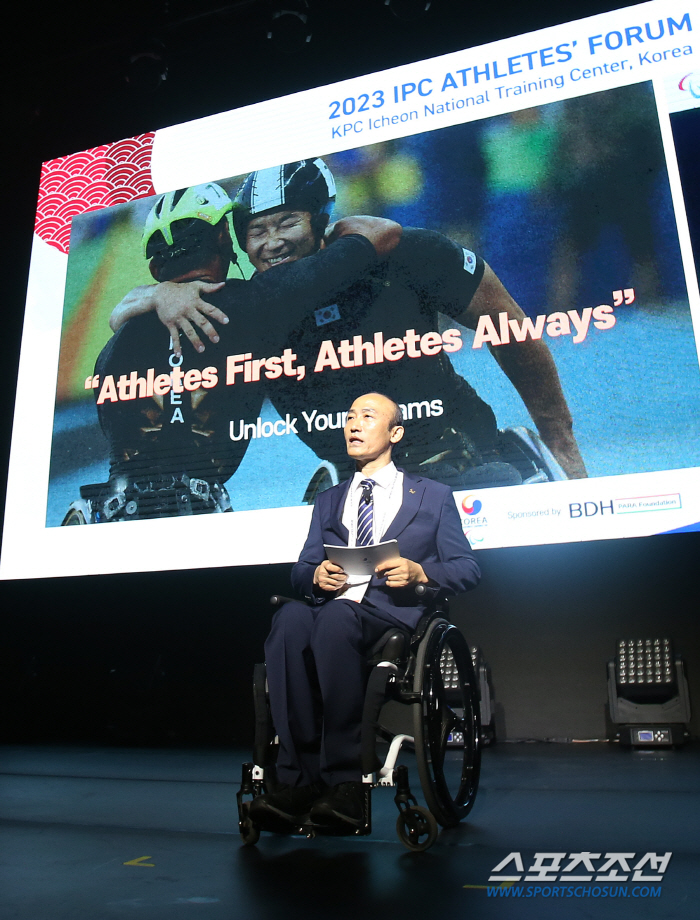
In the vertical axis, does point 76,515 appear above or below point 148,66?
below

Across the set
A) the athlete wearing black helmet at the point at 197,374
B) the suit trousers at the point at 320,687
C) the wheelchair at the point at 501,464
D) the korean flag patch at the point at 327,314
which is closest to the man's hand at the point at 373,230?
the athlete wearing black helmet at the point at 197,374

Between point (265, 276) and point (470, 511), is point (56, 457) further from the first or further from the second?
point (470, 511)

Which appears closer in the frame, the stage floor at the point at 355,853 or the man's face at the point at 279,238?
the stage floor at the point at 355,853

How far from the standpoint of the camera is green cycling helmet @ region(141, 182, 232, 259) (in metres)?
3.13

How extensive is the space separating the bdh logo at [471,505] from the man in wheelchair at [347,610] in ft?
2.66

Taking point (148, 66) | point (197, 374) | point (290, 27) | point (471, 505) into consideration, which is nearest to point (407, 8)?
point (290, 27)

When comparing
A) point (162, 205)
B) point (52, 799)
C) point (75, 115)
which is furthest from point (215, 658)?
point (75, 115)

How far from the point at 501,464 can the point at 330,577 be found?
1.14 metres

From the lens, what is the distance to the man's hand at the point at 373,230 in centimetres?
282

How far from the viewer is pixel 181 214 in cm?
318

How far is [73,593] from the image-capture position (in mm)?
3305

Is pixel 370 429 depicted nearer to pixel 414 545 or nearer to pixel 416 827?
pixel 414 545

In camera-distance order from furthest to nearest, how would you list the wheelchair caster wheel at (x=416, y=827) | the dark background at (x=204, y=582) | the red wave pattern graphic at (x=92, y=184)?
1. the red wave pattern graphic at (x=92, y=184)
2. the dark background at (x=204, y=582)
3. the wheelchair caster wheel at (x=416, y=827)

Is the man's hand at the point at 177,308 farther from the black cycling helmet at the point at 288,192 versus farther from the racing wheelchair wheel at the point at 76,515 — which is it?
the racing wheelchair wheel at the point at 76,515
